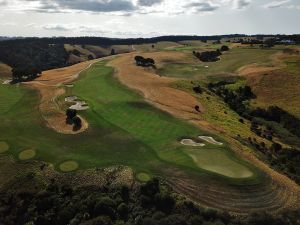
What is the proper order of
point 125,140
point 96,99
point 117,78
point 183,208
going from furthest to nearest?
point 117,78 < point 96,99 < point 125,140 < point 183,208

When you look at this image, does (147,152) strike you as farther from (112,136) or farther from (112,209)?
(112,209)

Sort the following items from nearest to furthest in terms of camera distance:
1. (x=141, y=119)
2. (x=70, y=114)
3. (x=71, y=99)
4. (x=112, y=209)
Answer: (x=112, y=209) → (x=70, y=114) → (x=141, y=119) → (x=71, y=99)

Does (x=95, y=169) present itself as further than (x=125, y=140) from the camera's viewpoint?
No

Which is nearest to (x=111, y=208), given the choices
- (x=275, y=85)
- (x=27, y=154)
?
(x=27, y=154)

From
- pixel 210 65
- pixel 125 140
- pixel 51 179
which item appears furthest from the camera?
pixel 210 65

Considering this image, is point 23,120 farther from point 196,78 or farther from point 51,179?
point 196,78

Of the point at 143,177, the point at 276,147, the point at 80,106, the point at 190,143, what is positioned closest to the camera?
the point at 143,177

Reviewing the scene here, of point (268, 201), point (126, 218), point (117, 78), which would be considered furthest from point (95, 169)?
point (117, 78)
